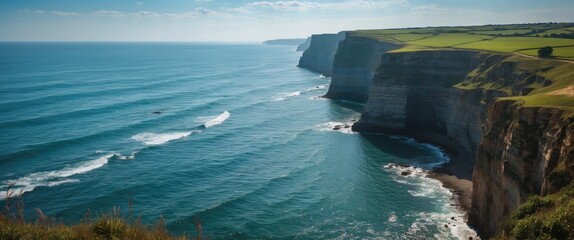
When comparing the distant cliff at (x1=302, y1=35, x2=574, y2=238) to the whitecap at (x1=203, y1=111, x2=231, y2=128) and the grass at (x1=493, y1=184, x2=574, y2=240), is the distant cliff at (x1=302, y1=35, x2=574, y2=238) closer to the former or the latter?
Result: the grass at (x1=493, y1=184, x2=574, y2=240)

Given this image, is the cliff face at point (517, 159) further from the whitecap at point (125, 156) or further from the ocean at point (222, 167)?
the whitecap at point (125, 156)

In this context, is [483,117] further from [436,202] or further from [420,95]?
[420,95]

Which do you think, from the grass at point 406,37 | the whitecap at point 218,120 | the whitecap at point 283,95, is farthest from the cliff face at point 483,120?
the whitecap at point 283,95

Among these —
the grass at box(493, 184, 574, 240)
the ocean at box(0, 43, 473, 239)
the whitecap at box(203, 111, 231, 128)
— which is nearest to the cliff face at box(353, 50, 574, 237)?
the grass at box(493, 184, 574, 240)

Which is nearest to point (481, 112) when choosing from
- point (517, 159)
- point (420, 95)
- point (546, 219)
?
point (420, 95)

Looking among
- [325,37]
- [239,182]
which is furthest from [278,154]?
[325,37]

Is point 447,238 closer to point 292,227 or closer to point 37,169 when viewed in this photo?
point 292,227
